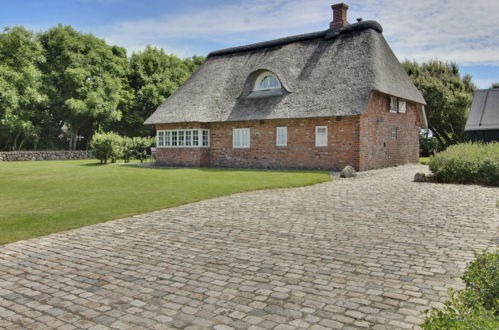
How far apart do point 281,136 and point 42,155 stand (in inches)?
877

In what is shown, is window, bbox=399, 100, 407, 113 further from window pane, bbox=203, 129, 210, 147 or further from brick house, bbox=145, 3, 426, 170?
window pane, bbox=203, 129, 210, 147

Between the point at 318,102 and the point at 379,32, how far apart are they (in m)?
6.67

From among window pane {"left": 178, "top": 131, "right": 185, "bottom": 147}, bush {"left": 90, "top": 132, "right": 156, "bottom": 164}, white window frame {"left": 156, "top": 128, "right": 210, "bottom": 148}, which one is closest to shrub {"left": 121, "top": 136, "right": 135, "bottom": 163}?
bush {"left": 90, "top": 132, "right": 156, "bottom": 164}

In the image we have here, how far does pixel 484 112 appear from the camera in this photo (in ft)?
80.9

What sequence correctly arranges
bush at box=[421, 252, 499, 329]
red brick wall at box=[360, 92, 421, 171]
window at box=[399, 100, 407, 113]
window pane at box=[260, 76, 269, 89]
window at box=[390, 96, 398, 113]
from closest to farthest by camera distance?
1. bush at box=[421, 252, 499, 329]
2. red brick wall at box=[360, 92, 421, 171]
3. window at box=[390, 96, 398, 113]
4. window pane at box=[260, 76, 269, 89]
5. window at box=[399, 100, 407, 113]

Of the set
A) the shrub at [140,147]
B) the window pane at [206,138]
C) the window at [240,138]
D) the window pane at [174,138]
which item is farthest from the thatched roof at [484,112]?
the shrub at [140,147]

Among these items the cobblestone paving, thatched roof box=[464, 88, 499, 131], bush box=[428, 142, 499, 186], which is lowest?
the cobblestone paving

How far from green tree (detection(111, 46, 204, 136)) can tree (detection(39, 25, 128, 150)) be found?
74.0 inches

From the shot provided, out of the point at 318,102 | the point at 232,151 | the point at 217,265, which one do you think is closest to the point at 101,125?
the point at 232,151

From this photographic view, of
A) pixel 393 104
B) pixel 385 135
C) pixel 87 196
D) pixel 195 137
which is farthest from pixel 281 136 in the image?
pixel 87 196

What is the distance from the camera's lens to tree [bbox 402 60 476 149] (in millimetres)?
35781

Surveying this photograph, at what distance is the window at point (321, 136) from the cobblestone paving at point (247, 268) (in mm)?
10709

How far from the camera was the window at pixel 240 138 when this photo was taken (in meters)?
22.8

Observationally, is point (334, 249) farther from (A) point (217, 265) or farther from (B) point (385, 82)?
(B) point (385, 82)
